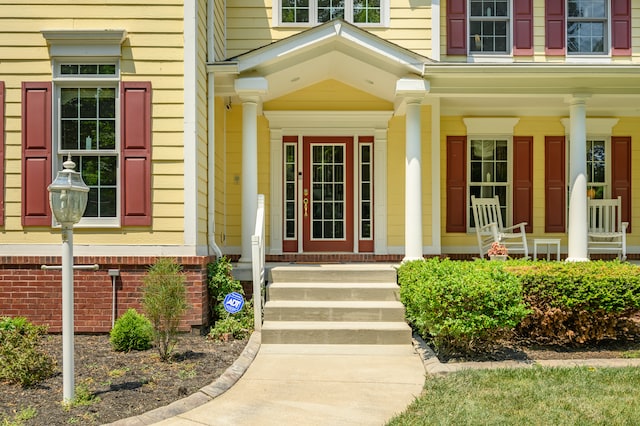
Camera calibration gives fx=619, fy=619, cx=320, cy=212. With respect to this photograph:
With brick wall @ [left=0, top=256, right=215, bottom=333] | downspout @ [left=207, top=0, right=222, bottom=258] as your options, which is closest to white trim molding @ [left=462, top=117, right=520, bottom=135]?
downspout @ [left=207, top=0, right=222, bottom=258]

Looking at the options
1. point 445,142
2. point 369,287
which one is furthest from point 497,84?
point 369,287

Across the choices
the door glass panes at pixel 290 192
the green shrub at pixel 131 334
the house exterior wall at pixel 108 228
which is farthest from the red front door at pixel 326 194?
the green shrub at pixel 131 334

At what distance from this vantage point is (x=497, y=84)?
884 cm

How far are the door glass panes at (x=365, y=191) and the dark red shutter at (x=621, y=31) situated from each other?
4.31 metres

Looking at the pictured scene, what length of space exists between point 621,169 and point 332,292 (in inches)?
239

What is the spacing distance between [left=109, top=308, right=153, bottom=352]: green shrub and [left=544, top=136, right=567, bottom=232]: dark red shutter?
23.4ft

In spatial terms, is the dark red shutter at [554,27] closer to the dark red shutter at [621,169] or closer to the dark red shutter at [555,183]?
the dark red shutter at [555,183]

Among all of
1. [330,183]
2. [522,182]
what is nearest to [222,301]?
[330,183]

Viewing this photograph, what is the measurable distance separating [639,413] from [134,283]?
528 cm

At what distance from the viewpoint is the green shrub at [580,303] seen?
6434mm

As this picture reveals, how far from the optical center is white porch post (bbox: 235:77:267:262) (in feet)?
27.4

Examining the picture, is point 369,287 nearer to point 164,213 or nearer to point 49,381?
point 164,213

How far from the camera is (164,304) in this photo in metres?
5.94

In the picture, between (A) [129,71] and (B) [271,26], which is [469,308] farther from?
(B) [271,26]
